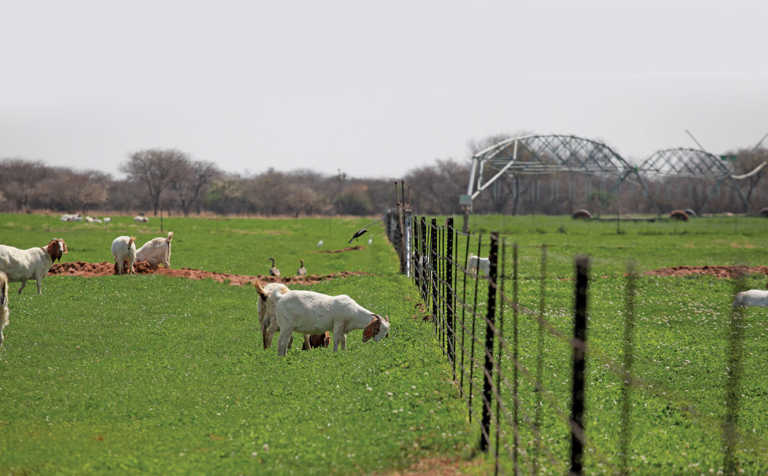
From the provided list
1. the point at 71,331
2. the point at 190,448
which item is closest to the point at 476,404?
the point at 190,448

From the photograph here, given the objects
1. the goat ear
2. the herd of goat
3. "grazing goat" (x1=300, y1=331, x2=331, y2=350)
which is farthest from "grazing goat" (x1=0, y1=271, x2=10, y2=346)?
the goat ear

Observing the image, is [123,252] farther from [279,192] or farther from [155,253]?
[279,192]

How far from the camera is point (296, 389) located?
949 cm

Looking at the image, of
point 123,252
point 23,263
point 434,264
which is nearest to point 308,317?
point 434,264

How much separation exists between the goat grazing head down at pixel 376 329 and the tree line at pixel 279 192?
10552 centimetres

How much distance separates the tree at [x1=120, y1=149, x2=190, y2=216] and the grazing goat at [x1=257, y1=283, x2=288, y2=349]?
126210mm

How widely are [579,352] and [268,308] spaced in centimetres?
855

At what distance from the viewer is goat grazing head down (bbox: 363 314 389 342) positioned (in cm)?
1209

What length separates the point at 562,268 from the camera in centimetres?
2736

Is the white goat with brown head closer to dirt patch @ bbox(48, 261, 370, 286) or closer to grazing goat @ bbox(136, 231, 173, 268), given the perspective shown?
dirt patch @ bbox(48, 261, 370, 286)

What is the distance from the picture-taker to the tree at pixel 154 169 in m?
134

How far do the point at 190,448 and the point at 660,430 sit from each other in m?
5.58

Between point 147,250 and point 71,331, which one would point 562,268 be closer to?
point 147,250

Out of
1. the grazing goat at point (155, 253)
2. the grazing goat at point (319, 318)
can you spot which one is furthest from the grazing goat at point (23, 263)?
the grazing goat at point (319, 318)
